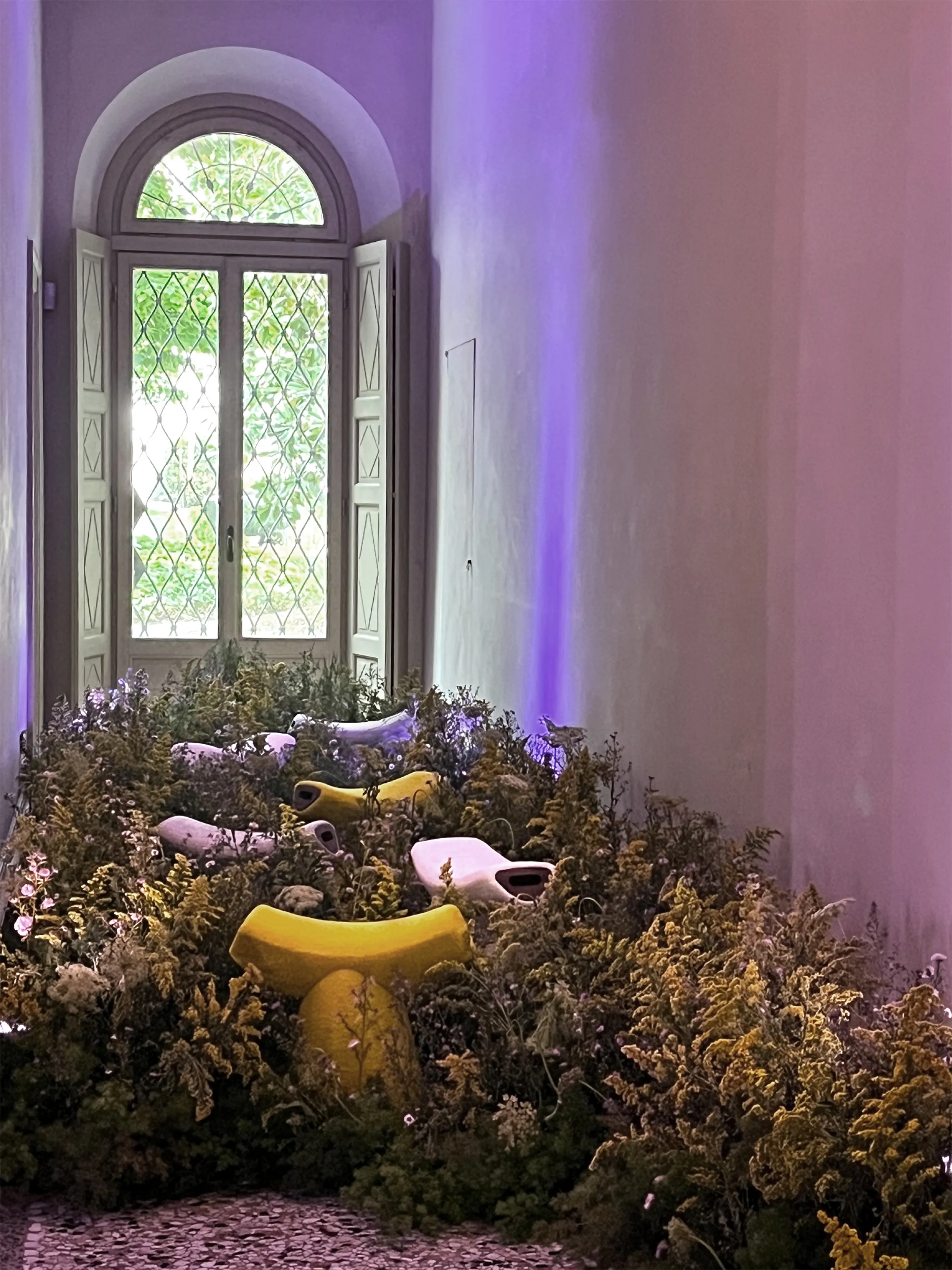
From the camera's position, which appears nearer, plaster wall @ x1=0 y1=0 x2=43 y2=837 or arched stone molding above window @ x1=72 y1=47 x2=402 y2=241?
plaster wall @ x1=0 y1=0 x2=43 y2=837

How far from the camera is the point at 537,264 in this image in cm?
638

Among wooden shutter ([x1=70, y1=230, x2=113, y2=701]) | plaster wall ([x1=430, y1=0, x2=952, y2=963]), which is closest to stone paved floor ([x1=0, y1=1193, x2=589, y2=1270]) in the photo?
plaster wall ([x1=430, y1=0, x2=952, y2=963])

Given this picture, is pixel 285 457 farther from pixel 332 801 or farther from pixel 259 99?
pixel 332 801

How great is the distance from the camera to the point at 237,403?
9.50m

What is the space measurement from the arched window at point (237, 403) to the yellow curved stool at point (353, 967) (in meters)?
5.99

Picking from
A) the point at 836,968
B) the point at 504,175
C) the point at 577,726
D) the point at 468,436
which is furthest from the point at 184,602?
the point at 836,968

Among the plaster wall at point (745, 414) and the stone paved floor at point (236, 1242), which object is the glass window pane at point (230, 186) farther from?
the stone paved floor at point (236, 1242)

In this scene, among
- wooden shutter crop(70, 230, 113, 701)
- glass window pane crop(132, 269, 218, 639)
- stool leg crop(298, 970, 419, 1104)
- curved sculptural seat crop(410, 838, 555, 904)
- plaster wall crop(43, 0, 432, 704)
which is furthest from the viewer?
glass window pane crop(132, 269, 218, 639)

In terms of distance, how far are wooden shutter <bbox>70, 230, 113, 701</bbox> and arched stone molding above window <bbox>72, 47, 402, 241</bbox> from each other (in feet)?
1.19

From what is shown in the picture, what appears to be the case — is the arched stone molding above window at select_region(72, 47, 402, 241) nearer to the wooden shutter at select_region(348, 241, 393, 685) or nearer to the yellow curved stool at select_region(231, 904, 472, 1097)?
the wooden shutter at select_region(348, 241, 393, 685)

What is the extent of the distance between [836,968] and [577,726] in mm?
3023

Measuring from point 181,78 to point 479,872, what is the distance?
6778 mm

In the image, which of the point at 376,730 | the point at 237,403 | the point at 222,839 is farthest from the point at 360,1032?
the point at 237,403

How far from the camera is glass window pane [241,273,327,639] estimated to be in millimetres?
9562
